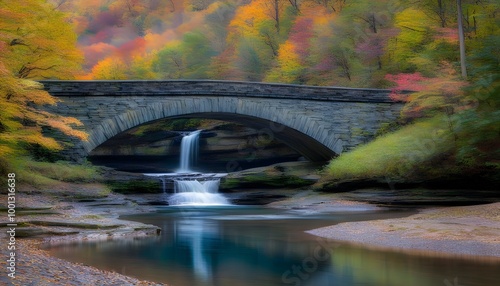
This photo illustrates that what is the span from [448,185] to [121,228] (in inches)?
527

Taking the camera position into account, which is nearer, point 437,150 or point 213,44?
point 437,150

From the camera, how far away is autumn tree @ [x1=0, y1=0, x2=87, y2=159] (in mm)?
20078

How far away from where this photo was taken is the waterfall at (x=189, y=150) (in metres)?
38.0

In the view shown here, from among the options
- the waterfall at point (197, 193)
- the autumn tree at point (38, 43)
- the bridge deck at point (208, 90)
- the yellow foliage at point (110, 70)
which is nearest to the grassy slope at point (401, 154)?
the bridge deck at point (208, 90)

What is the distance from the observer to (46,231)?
45.8ft

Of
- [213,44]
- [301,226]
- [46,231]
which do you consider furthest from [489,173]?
[213,44]

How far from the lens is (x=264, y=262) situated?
11.4 m

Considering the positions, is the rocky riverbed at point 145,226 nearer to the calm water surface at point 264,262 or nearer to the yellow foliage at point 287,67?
the calm water surface at point 264,262

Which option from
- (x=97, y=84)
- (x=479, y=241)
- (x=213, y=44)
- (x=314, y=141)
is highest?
(x=213, y=44)

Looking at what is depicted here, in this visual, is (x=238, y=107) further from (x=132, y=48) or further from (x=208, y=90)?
(x=132, y=48)

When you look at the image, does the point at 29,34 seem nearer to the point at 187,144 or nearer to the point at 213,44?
the point at 187,144

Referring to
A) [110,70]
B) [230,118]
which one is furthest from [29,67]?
[110,70]

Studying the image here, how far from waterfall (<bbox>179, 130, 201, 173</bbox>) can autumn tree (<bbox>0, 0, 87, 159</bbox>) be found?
33.5 ft

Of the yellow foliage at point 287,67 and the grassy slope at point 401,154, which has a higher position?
the yellow foliage at point 287,67
